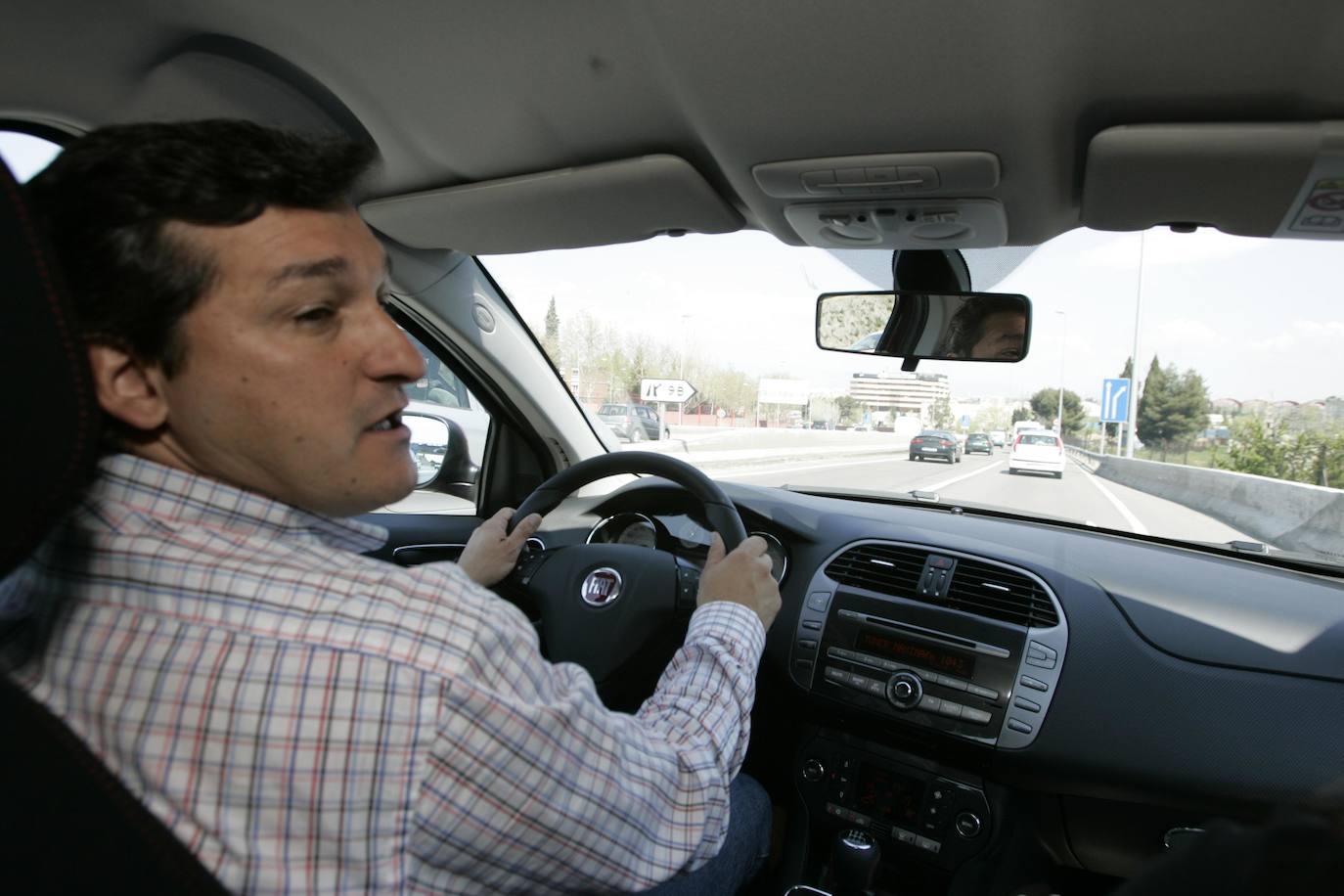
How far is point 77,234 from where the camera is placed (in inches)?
44.4

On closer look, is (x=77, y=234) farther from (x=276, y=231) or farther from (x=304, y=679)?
(x=304, y=679)

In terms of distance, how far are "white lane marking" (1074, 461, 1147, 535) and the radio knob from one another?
3.53ft

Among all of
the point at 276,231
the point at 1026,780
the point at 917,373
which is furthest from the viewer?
the point at 917,373

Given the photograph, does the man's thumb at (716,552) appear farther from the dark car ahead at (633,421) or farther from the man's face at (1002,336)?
the dark car ahead at (633,421)

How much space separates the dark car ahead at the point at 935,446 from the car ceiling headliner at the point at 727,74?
1395 mm

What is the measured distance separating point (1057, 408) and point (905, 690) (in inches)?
63.9

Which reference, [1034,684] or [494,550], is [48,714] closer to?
[494,550]

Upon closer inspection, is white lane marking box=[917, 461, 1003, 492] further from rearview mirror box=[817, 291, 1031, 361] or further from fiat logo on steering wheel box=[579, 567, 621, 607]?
fiat logo on steering wheel box=[579, 567, 621, 607]

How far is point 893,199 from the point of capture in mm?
2750

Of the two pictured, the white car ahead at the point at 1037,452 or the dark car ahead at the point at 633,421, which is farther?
the dark car ahead at the point at 633,421

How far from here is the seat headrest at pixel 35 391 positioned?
0.95 meters

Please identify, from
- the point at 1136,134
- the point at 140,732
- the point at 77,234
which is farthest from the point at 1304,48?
the point at 140,732

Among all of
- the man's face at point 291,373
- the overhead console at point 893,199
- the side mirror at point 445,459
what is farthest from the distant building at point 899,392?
the man's face at point 291,373

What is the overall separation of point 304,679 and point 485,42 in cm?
196
